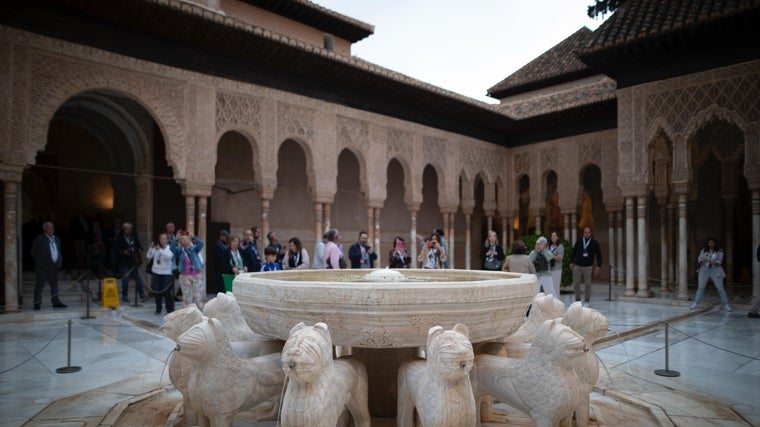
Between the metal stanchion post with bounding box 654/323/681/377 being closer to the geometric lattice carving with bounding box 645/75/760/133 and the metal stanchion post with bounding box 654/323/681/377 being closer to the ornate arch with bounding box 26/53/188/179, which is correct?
the geometric lattice carving with bounding box 645/75/760/133

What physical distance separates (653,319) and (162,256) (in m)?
8.15

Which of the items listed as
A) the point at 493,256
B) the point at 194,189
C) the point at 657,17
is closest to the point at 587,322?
the point at 493,256

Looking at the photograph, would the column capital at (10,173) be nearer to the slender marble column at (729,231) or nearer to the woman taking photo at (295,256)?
the woman taking photo at (295,256)

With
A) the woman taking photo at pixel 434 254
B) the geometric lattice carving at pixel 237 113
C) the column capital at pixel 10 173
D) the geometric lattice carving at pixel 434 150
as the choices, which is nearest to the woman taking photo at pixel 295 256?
the woman taking photo at pixel 434 254

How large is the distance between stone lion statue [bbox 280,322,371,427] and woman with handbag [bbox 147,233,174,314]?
6.75m

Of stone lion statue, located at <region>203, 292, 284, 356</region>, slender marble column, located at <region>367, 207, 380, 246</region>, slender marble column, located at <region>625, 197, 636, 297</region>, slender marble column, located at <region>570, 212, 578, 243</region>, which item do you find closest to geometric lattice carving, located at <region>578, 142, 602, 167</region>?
slender marble column, located at <region>570, 212, 578, 243</region>

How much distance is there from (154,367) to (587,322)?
165 inches

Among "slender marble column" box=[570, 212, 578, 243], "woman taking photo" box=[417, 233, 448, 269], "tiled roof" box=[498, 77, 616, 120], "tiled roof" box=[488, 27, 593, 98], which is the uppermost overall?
"tiled roof" box=[488, 27, 593, 98]

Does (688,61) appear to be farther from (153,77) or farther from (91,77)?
(91,77)

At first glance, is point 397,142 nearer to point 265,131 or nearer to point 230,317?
point 265,131

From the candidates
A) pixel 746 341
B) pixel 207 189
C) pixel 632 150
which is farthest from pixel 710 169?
pixel 207 189

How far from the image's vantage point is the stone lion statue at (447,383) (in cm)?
250

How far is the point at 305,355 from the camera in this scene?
8.11ft

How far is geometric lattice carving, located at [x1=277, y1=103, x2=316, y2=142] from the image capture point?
38.4ft
